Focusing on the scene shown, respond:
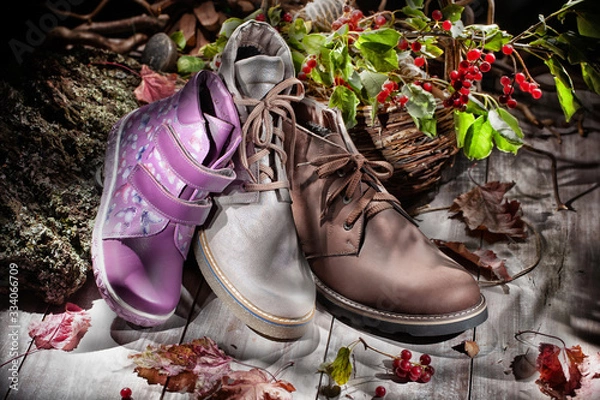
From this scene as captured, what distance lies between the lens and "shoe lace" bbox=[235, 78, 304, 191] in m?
1.28

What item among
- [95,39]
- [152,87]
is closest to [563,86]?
[152,87]

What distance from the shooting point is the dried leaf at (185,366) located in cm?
115

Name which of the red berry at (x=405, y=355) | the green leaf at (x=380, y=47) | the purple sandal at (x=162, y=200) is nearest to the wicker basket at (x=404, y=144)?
the green leaf at (x=380, y=47)

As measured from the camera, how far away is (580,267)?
1.50m

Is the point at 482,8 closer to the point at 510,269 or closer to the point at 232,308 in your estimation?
the point at 510,269

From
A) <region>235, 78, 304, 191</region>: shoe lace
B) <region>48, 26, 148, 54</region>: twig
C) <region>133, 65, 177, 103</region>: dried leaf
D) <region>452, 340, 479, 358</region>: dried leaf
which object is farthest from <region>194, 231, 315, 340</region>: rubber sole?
<region>48, 26, 148, 54</region>: twig

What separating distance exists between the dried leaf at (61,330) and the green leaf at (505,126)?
95cm

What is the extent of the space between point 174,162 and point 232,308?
12.4 inches

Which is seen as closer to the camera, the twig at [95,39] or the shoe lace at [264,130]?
the shoe lace at [264,130]

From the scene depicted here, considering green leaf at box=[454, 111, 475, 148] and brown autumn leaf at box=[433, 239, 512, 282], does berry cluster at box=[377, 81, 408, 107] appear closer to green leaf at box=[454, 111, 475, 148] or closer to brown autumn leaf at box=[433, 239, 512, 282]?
green leaf at box=[454, 111, 475, 148]

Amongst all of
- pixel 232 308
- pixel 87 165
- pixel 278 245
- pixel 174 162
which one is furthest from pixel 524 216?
pixel 87 165

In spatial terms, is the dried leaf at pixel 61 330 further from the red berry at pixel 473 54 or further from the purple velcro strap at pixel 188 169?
the red berry at pixel 473 54

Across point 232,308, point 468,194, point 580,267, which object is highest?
point 232,308

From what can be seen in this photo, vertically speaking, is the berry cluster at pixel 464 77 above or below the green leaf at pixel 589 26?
below
